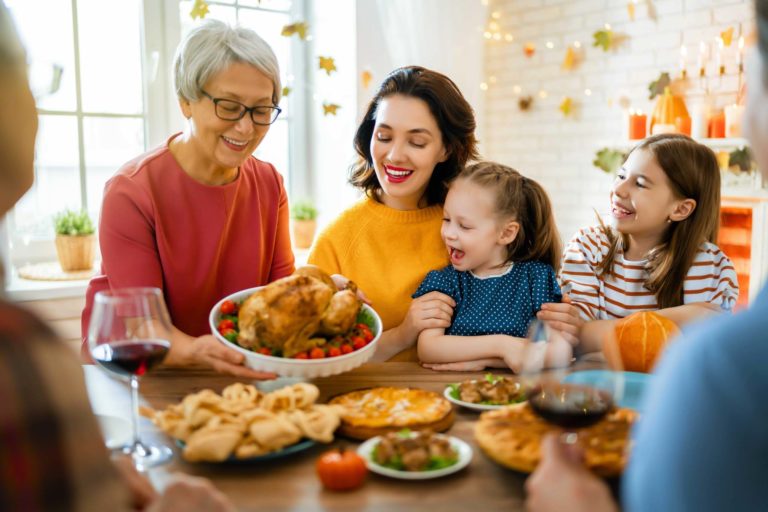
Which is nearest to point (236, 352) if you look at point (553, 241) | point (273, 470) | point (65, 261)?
point (273, 470)

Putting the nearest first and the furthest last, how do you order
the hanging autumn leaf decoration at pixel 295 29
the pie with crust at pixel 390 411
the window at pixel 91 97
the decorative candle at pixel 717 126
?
the pie with crust at pixel 390 411, the window at pixel 91 97, the decorative candle at pixel 717 126, the hanging autumn leaf decoration at pixel 295 29

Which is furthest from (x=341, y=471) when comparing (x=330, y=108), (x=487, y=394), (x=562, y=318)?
(x=330, y=108)

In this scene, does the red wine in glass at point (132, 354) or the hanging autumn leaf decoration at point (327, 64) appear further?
the hanging autumn leaf decoration at point (327, 64)

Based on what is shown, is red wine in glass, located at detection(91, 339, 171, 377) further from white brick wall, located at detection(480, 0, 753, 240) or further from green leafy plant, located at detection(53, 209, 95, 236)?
white brick wall, located at detection(480, 0, 753, 240)

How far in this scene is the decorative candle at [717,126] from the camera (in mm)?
3980

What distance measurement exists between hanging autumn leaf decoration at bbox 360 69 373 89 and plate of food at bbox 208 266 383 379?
3.13 m

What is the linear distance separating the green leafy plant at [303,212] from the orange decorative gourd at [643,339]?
2959mm

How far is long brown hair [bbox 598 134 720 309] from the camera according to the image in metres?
2.05

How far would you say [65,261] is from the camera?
3449mm

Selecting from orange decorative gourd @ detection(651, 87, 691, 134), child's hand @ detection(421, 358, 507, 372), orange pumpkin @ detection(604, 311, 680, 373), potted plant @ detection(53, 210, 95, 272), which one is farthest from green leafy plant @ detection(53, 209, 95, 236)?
orange decorative gourd @ detection(651, 87, 691, 134)

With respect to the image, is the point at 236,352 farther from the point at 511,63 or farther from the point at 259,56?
the point at 511,63

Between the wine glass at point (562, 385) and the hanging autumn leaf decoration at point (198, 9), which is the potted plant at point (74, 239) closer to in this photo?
the hanging autumn leaf decoration at point (198, 9)

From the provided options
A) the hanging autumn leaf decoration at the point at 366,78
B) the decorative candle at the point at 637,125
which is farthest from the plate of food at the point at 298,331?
the decorative candle at the point at 637,125

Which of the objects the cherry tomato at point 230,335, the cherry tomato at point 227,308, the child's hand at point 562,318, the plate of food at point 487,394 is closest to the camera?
the plate of food at point 487,394
